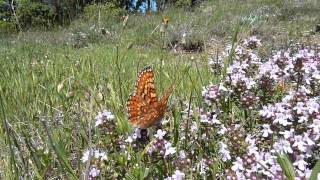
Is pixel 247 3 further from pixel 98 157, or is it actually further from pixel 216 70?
pixel 98 157

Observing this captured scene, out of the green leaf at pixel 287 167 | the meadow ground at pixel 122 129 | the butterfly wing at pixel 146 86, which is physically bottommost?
the meadow ground at pixel 122 129

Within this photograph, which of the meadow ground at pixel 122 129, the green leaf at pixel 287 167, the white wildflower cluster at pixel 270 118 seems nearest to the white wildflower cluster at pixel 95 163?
the meadow ground at pixel 122 129

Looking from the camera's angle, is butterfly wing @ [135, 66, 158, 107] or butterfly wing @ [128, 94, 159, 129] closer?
butterfly wing @ [128, 94, 159, 129]

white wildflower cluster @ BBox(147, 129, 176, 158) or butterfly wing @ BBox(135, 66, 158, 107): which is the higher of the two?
butterfly wing @ BBox(135, 66, 158, 107)

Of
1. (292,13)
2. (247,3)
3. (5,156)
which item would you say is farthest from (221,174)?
(247,3)

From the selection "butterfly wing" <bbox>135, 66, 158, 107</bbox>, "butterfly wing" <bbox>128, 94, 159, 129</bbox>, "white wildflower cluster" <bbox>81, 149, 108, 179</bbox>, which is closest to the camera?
"white wildflower cluster" <bbox>81, 149, 108, 179</bbox>

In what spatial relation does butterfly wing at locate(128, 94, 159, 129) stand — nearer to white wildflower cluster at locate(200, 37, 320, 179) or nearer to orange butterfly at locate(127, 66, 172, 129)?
orange butterfly at locate(127, 66, 172, 129)

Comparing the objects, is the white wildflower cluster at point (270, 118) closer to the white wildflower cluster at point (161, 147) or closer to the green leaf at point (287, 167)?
the green leaf at point (287, 167)

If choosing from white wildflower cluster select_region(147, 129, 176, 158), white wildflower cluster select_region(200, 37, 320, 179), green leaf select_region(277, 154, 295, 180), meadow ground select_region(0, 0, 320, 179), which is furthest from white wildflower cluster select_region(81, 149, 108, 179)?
green leaf select_region(277, 154, 295, 180)
